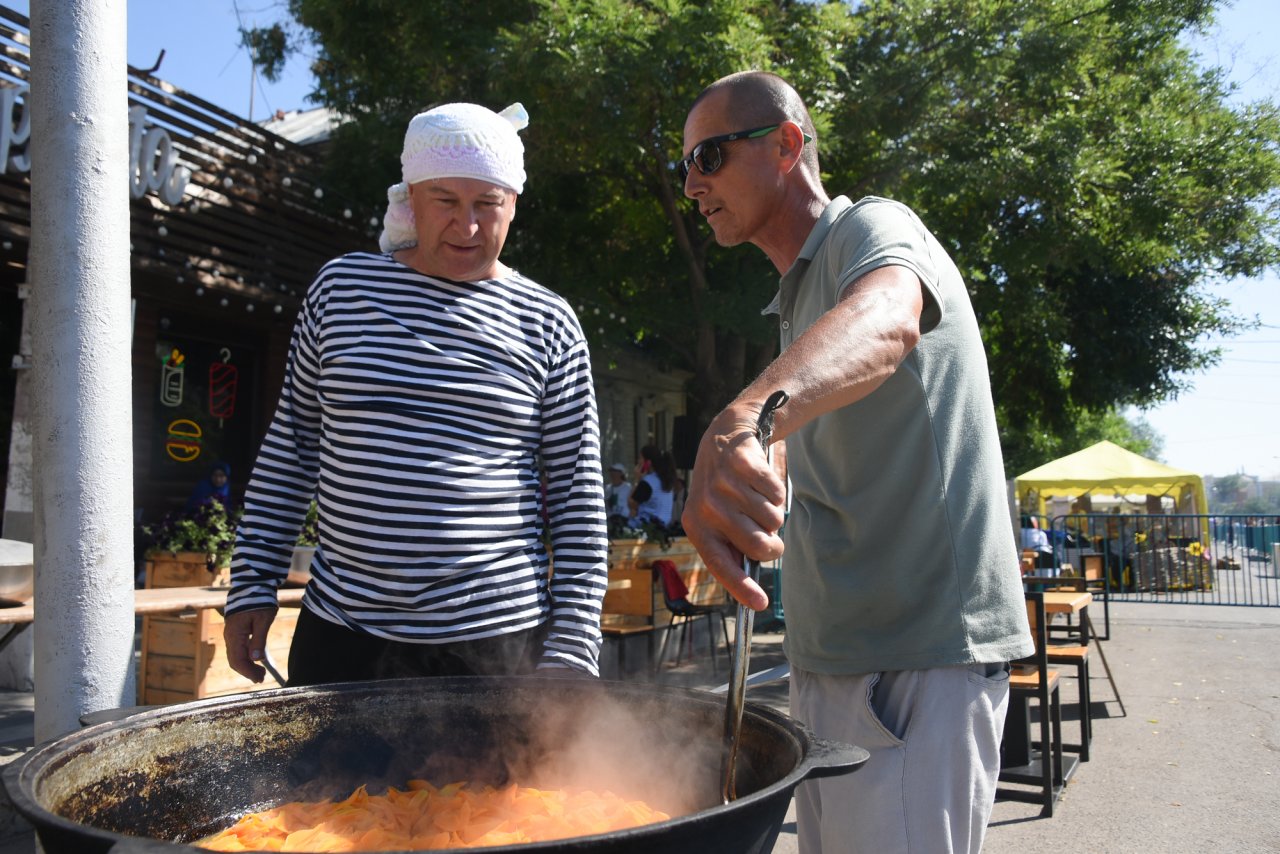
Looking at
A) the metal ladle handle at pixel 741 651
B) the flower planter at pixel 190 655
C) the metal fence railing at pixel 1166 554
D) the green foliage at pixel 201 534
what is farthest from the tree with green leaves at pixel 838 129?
the metal ladle handle at pixel 741 651

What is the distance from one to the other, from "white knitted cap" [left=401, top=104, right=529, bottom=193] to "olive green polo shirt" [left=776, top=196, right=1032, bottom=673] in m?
0.74

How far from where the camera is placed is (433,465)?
196 centimetres

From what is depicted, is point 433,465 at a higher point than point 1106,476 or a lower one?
lower

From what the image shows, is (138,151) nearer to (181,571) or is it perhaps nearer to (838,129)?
(181,571)

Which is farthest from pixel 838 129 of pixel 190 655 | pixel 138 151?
pixel 190 655

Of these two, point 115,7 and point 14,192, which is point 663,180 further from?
point 115,7

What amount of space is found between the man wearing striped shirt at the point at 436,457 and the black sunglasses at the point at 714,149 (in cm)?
40

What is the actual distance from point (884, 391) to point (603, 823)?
79cm

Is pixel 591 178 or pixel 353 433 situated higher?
pixel 591 178

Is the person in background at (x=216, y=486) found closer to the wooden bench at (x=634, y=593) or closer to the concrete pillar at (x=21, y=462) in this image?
the concrete pillar at (x=21, y=462)

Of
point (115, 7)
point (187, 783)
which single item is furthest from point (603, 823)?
point (115, 7)

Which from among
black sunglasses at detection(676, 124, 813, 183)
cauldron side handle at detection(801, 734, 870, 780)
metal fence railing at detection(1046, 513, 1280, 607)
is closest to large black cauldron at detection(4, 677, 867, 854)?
cauldron side handle at detection(801, 734, 870, 780)

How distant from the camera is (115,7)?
7.45 ft

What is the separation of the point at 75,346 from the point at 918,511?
1791mm
